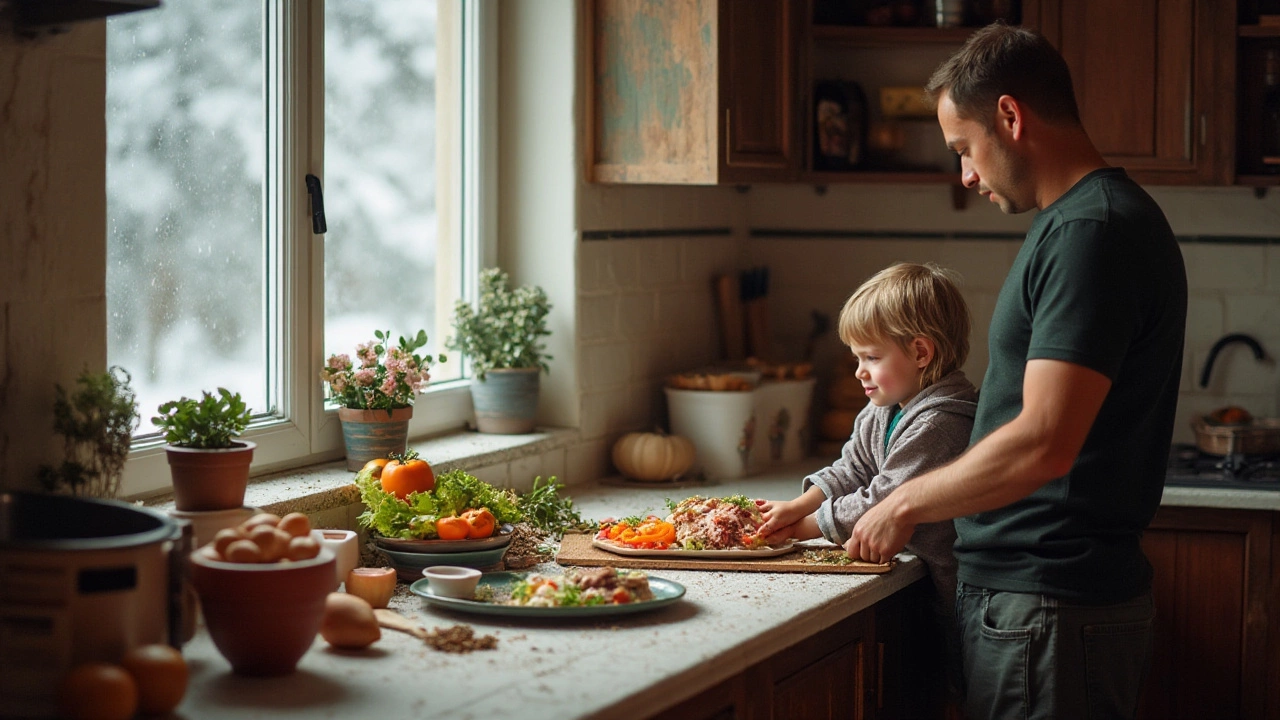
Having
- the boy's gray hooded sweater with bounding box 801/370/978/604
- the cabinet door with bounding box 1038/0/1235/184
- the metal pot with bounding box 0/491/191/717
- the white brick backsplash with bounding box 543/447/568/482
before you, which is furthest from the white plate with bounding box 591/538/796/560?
the cabinet door with bounding box 1038/0/1235/184

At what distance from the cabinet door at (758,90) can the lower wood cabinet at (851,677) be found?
1.04m

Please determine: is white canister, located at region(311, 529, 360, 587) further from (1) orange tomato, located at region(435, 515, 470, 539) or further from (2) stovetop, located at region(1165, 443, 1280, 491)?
(2) stovetop, located at region(1165, 443, 1280, 491)

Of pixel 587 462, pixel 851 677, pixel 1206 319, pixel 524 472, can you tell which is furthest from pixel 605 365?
pixel 1206 319

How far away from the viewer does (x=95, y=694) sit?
56.5 inches

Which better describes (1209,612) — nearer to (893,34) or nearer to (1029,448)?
(1029,448)

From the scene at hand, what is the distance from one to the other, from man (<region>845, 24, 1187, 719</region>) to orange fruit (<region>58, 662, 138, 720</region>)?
1184mm

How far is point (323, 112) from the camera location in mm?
2551

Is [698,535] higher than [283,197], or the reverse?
[283,197]

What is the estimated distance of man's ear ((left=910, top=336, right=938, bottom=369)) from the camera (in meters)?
2.35

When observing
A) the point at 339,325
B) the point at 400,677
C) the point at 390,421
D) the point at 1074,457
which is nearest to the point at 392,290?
the point at 339,325

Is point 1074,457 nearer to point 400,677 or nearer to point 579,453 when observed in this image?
point 400,677

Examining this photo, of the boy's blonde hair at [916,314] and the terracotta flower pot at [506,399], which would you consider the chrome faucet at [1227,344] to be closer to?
the boy's blonde hair at [916,314]

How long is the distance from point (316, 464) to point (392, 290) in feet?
1.44

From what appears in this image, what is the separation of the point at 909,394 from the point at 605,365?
0.95m
